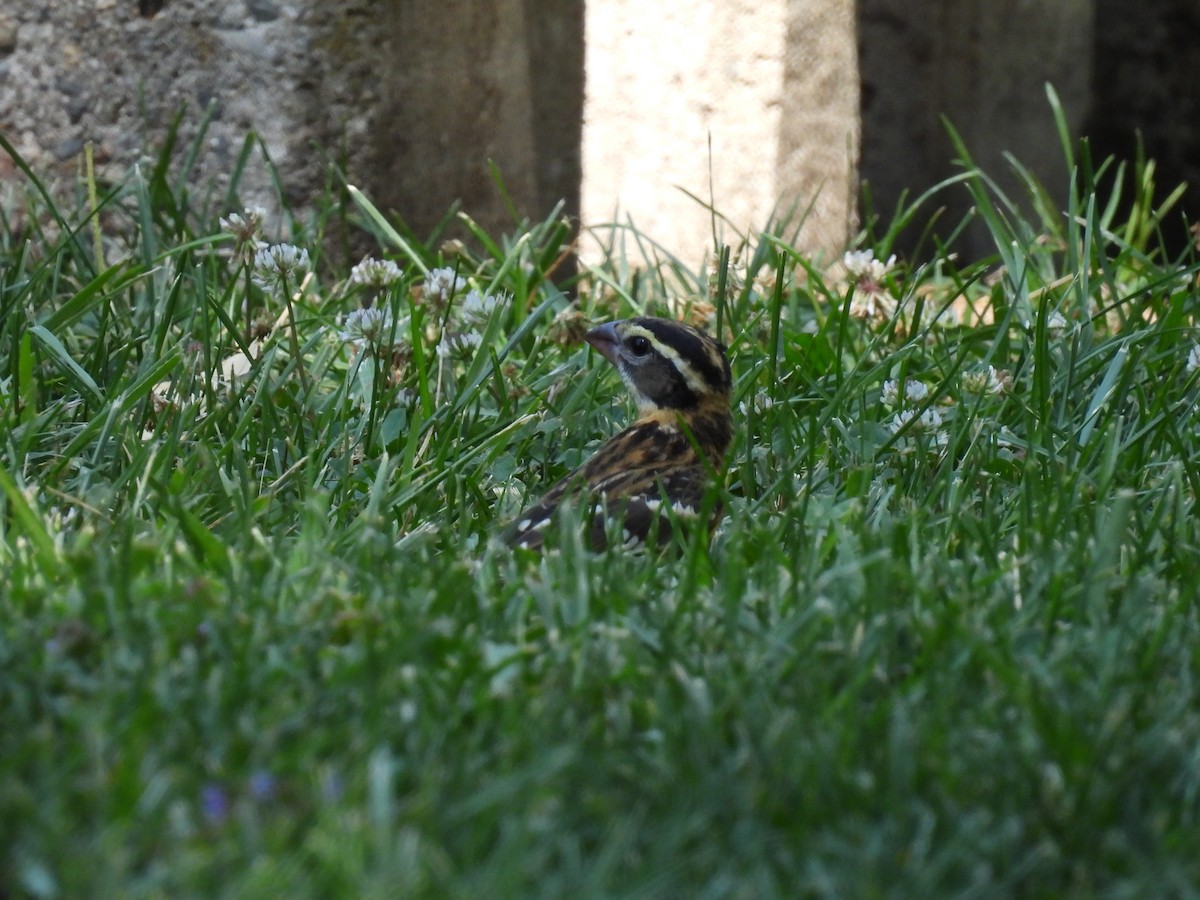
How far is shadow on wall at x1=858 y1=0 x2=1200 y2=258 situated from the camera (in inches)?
345

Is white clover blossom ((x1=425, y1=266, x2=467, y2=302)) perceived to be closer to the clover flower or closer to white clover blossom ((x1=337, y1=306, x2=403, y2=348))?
white clover blossom ((x1=337, y1=306, x2=403, y2=348))

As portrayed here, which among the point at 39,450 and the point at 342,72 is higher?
the point at 342,72

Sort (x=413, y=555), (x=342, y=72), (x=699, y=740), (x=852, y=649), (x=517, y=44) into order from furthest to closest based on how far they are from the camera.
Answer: (x=517, y=44), (x=342, y=72), (x=413, y=555), (x=852, y=649), (x=699, y=740)

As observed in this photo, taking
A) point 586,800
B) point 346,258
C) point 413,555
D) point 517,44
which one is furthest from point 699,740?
point 517,44

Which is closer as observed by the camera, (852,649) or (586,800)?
(586,800)

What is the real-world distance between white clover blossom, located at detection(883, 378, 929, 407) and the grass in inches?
0.8

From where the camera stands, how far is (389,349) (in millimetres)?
4535

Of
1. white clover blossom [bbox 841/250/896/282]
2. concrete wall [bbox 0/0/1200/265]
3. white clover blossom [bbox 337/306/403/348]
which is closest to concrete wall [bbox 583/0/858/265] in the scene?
concrete wall [bbox 0/0/1200/265]

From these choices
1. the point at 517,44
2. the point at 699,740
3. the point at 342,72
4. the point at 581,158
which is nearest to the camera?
the point at 699,740

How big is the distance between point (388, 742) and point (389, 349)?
224cm

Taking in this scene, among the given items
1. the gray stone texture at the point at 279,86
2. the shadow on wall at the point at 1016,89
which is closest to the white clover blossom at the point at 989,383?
the gray stone texture at the point at 279,86

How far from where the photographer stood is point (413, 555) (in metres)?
3.31

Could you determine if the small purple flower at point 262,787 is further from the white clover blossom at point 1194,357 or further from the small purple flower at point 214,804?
the white clover blossom at point 1194,357

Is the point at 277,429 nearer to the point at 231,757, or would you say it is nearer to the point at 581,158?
the point at 231,757
